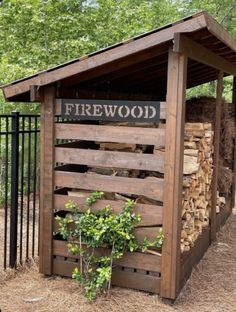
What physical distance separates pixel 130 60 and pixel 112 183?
47.2 inches

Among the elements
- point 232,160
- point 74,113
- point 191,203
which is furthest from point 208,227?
point 74,113

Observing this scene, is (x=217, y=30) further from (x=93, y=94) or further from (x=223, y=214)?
(x=223, y=214)

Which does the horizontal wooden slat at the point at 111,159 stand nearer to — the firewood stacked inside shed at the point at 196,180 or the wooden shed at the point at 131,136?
the wooden shed at the point at 131,136

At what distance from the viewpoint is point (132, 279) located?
4199mm

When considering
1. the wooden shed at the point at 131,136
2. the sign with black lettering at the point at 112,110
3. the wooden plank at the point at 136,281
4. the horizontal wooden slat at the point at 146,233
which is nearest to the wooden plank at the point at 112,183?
the wooden shed at the point at 131,136

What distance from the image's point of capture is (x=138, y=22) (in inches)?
318

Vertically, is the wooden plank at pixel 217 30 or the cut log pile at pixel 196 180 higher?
the wooden plank at pixel 217 30

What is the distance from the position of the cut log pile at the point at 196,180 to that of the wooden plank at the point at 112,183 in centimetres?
68

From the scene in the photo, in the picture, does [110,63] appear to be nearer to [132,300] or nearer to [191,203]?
[191,203]

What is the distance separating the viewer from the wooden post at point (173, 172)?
3785 millimetres

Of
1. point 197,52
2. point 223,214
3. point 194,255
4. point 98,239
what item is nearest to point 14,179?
point 98,239

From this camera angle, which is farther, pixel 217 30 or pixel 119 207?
pixel 119 207

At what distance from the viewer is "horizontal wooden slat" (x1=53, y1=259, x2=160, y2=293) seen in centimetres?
411

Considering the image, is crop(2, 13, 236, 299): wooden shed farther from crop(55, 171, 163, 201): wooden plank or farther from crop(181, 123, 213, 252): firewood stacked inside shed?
crop(181, 123, 213, 252): firewood stacked inside shed
